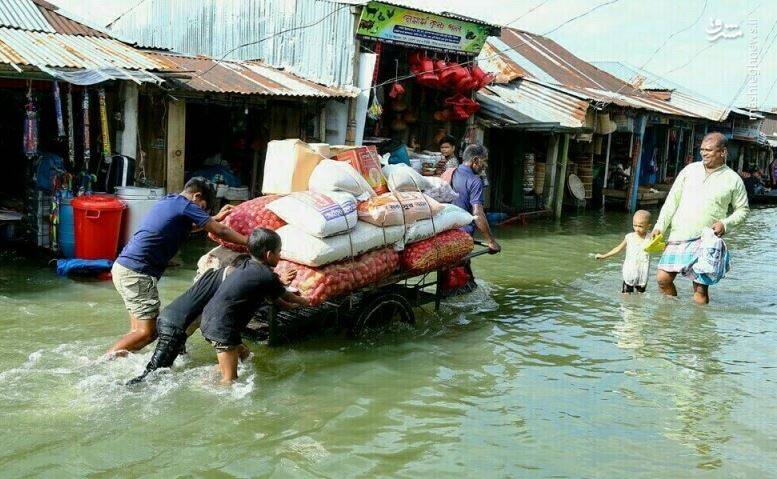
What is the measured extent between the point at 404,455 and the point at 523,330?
315cm

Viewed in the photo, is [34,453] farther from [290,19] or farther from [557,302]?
[290,19]

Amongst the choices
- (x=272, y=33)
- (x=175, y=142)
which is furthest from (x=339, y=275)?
(x=272, y=33)

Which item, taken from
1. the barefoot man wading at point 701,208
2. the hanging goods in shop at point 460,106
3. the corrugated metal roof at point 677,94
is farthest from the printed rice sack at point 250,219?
the corrugated metal roof at point 677,94

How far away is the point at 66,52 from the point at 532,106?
10.4m

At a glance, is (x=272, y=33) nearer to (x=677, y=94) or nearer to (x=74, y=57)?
(x=74, y=57)

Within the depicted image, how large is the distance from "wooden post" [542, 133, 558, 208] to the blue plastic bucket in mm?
11761

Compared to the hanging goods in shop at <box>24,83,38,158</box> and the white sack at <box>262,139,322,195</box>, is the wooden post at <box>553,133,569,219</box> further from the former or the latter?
the hanging goods in shop at <box>24,83,38,158</box>

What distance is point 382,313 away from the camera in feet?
22.0

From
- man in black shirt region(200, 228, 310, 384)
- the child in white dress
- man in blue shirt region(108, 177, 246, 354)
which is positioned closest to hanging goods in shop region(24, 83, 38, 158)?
man in blue shirt region(108, 177, 246, 354)

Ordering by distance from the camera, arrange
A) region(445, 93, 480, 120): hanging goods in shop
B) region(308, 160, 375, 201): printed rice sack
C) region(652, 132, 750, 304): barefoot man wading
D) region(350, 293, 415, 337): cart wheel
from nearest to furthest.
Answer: region(308, 160, 375, 201): printed rice sack → region(350, 293, 415, 337): cart wheel → region(652, 132, 750, 304): barefoot man wading → region(445, 93, 480, 120): hanging goods in shop

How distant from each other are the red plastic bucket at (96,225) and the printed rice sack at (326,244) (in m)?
3.26

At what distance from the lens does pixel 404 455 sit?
4441mm

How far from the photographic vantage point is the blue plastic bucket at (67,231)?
27.8 feet

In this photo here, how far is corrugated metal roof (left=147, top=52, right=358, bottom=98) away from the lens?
1027 centimetres
